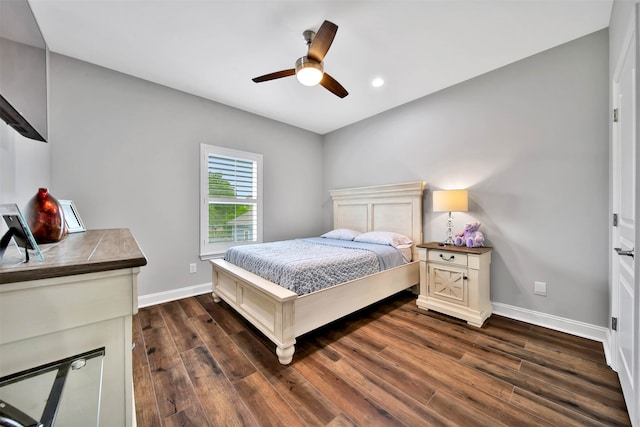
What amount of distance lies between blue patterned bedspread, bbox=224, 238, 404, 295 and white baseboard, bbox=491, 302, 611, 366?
1153 millimetres

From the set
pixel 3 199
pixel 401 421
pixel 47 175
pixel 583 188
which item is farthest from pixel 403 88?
pixel 47 175

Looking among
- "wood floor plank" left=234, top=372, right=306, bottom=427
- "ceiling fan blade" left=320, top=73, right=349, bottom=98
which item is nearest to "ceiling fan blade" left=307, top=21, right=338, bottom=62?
"ceiling fan blade" left=320, top=73, right=349, bottom=98

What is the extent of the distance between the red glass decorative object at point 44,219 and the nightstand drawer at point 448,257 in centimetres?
304

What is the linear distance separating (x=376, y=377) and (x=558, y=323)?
1.92m

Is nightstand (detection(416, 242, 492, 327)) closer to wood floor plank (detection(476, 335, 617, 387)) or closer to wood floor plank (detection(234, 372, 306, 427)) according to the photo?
wood floor plank (detection(476, 335, 617, 387))

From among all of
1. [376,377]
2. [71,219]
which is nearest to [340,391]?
[376,377]

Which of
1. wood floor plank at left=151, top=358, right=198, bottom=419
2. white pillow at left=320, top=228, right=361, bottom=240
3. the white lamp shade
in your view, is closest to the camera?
wood floor plank at left=151, top=358, right=198, bottom=419

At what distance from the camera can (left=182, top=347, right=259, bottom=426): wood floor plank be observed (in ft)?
A: 4.31

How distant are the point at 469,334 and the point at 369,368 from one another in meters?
1.10

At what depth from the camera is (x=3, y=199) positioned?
1.14m

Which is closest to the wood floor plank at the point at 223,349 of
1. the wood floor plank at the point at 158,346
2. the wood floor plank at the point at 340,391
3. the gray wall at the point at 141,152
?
the wood floor plank at the point at 158,346

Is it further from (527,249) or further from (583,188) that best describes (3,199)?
(583,188)

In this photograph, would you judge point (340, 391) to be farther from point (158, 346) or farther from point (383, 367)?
point (158, 346)

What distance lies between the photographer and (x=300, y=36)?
2.09m
